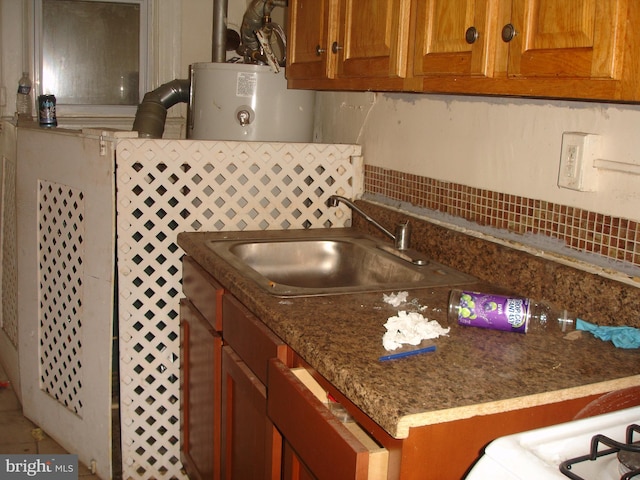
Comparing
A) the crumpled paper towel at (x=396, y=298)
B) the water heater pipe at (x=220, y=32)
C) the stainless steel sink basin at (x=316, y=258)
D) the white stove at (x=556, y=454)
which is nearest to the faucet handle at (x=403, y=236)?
the stainless steel sink basin at (x=316, y=258)

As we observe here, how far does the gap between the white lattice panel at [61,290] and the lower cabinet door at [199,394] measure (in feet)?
1.53

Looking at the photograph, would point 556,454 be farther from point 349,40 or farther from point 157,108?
point 157,108

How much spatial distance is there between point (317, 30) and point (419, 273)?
2.66 feet

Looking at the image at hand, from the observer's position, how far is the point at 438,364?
1.10m

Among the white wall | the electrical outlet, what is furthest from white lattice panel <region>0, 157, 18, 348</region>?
the electrical outlet

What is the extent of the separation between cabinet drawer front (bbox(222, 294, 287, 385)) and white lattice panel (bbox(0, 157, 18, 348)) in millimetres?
1710

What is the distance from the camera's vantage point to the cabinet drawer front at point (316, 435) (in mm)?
977

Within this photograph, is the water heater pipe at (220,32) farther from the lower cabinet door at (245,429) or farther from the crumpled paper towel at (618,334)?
the crumpled paper towel at (618,334)

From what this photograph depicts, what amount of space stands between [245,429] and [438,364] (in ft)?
2.07

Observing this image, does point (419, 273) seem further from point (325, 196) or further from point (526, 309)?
point (325, 196)

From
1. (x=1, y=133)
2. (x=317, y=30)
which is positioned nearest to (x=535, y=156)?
(x=317, y=30)

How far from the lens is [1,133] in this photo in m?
3.27

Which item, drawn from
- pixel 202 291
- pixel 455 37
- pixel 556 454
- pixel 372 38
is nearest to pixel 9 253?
pixel 202 291

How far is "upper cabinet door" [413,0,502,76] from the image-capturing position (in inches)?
47.4
